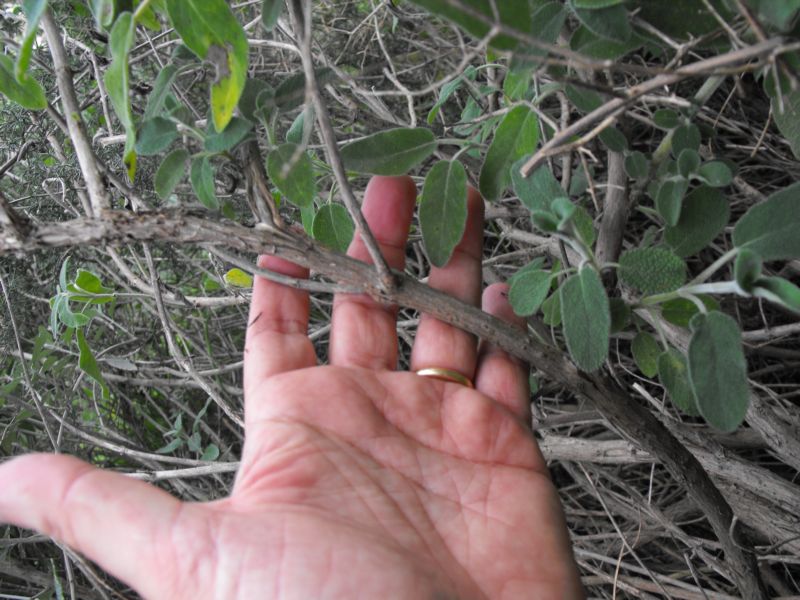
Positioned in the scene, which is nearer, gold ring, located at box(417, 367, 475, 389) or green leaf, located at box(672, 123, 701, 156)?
green leaf, located at box(672, 123, 701, 156)

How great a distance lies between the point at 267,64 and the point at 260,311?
3.35 feet

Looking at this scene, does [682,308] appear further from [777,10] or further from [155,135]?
[155,135]

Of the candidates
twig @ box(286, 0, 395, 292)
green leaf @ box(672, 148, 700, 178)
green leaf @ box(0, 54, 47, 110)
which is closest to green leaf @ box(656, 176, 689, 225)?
green leaf @ box(672, 148, 700, 178)

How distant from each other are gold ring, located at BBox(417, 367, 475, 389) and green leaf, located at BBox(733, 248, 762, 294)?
0.51 m

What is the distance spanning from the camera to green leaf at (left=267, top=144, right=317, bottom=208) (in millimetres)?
781

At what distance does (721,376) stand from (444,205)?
0.37m

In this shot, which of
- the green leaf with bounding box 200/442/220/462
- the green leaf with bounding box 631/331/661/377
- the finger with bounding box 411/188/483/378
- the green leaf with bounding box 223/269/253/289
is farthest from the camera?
the green leaf with bounding box 200/442/220/462

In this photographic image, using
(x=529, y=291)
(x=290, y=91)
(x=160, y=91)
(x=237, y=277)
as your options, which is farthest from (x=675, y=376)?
(x=237, y=277)

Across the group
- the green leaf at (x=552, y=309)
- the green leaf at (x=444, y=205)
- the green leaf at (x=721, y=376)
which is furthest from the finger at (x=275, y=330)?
the green leaf at (x=721, y=376)

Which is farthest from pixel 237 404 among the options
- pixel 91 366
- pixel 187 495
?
pixel 91 366

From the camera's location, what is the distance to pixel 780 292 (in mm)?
612

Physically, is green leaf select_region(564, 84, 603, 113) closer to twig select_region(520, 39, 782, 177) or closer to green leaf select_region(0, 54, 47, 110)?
twig select_region(520, 39, 782, 177)

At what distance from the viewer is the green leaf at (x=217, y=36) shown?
2.03 feet

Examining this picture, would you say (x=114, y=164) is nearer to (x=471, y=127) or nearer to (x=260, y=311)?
(x=260, y=311)
